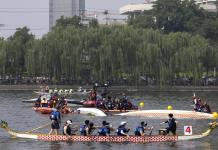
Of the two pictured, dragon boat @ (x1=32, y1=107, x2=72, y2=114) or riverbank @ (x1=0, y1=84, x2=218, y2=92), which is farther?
riverbank @ (x1=0, y1=84, x2=218, y2=92)

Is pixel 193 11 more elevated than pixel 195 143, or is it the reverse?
pixel 193 11

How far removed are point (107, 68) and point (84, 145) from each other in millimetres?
54360

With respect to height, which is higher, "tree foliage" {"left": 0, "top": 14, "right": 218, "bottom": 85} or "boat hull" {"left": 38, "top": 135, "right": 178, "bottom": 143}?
"tree foliage" {"left": 0, "top": 14, "right": 218, "bottom": 85}

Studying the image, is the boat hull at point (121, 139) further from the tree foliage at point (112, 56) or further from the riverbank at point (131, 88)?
the riverbank at point (131, 88)

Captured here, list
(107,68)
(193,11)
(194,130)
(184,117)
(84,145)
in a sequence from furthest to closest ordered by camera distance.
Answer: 1. (193,11)
2. (107,68)
3. (184,117)
4. (194,130)
5. (84,145)

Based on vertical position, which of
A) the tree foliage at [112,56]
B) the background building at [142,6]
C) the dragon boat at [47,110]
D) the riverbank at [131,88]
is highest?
the background building at [142,6]

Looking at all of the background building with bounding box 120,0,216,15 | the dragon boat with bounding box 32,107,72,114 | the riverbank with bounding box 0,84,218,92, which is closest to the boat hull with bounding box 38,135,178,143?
the dragon boat with bounding box 32,107,72,114

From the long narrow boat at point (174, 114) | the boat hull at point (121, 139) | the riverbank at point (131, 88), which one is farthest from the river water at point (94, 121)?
the riverbank at point (131, 88)

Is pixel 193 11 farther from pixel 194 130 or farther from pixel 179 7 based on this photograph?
pixel 194 130

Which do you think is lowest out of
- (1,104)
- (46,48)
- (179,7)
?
(1,104)

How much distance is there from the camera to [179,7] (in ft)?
431

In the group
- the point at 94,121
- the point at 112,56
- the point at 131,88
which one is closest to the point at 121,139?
the point at 94,121

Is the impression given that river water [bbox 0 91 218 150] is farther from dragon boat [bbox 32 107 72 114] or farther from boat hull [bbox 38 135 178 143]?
dragon boat [bbox 32 107 72 114]

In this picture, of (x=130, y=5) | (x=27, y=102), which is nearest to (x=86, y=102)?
(x=27, y=102)
